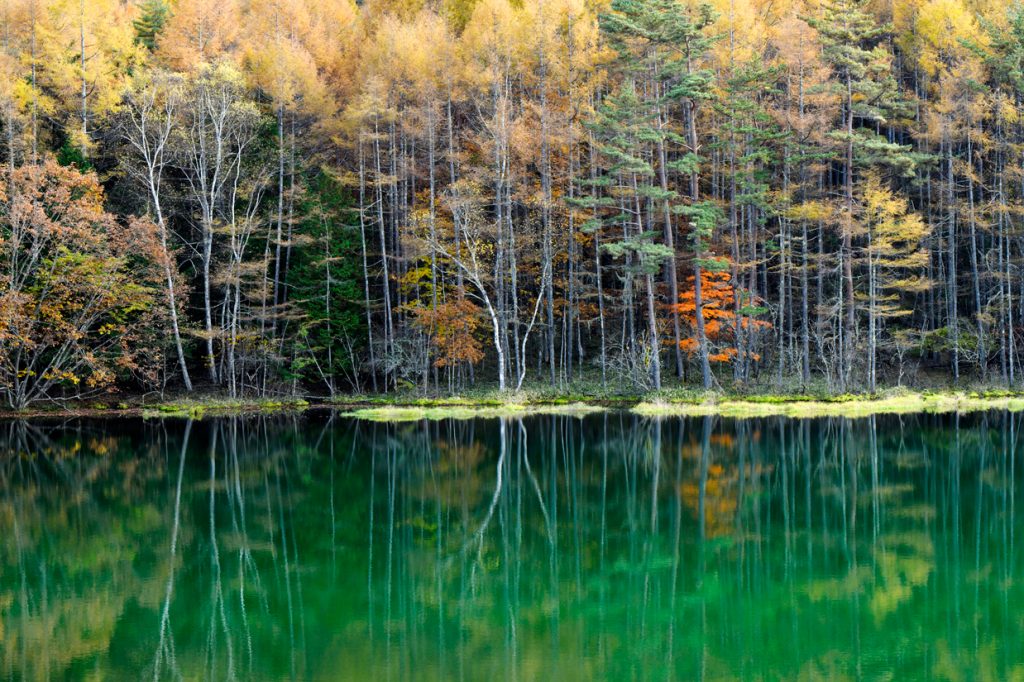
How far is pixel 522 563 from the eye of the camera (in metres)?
11.8

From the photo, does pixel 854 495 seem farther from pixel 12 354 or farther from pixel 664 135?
pixel 12 354

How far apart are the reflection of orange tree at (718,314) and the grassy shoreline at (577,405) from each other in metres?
2.42

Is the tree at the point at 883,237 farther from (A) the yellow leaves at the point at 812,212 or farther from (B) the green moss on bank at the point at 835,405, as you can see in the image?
(B) the green moss on bank at the point at 835,405

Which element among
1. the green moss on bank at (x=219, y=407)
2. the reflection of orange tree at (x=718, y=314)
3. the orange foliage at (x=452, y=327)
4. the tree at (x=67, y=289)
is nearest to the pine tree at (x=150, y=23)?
the tree at (x=67, y=289)

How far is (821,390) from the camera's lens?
3250 centimetres

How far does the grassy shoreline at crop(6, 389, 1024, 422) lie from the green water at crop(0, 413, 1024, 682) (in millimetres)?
7642

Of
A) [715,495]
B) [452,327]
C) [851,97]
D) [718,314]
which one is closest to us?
[715,495]

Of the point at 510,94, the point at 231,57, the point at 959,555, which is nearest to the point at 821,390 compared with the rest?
the point at 510,94

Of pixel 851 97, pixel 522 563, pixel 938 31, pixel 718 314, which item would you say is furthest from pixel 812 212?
pixel 522 563

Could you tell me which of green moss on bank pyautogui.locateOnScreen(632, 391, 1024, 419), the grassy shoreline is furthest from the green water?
the grassy shoreline

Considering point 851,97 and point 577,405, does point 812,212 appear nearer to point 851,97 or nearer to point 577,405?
point 851,97

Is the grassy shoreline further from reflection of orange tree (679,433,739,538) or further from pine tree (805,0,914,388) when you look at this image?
reflection of orange tree (679,433,739,538)

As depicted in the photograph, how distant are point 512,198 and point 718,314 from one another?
344 inches

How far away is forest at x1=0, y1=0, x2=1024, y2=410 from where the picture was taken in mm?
33094
